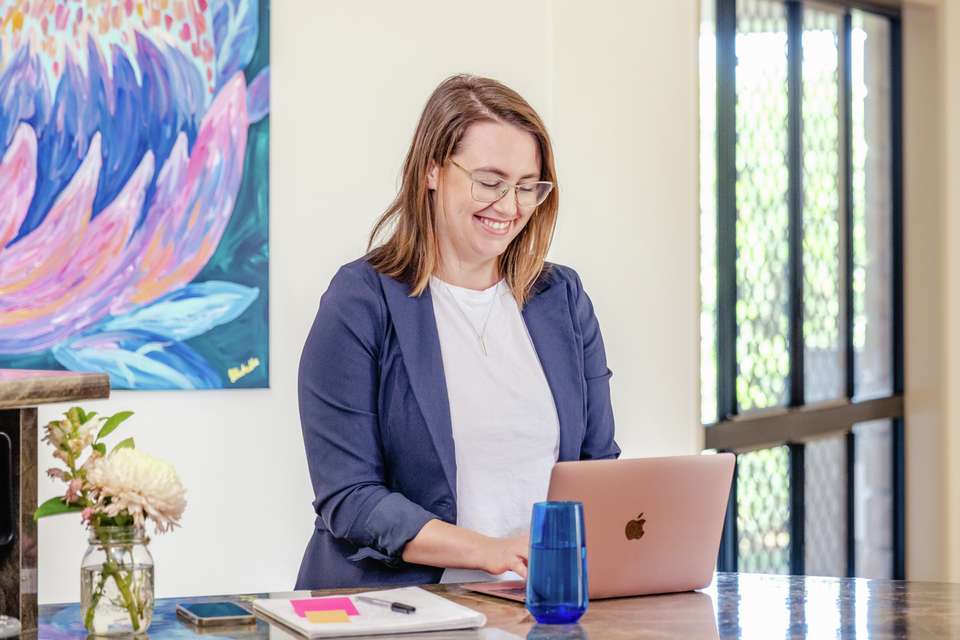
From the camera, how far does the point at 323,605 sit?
1773mm

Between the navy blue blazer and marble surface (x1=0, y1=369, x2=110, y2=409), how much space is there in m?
0.52

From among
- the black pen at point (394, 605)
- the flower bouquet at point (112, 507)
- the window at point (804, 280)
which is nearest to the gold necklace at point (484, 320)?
the black pen at point (394, 605)

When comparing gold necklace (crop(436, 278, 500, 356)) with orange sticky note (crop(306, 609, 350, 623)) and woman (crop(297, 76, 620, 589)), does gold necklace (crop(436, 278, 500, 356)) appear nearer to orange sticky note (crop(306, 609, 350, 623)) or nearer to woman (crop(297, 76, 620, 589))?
woman (crop(297, 76, 620, 589))

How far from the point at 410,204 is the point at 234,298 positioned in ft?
3.81

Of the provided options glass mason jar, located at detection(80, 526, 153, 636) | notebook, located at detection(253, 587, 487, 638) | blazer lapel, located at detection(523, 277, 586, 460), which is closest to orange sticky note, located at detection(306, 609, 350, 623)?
notebook, located at detection(253, 587, 487, 638)

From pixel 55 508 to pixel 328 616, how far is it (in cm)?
40

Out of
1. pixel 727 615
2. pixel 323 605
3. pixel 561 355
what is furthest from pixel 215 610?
pixel 561 355

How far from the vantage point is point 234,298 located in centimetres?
331

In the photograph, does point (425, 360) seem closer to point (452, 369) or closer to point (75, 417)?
point (452, 369)

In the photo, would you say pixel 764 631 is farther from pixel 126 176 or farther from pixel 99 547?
pixel 126 176

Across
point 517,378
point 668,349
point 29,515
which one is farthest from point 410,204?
point 668,349

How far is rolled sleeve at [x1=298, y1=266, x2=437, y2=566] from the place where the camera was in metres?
2.04
